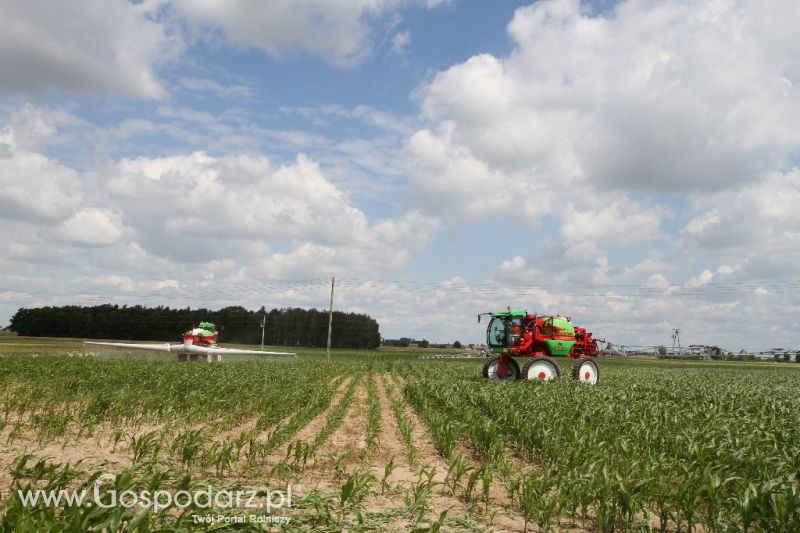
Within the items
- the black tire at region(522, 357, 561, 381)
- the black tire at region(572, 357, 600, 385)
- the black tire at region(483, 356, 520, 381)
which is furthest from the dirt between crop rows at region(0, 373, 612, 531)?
the black tire at region(572, 357, 600, 385)

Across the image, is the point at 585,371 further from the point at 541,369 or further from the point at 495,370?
the point at 495,370

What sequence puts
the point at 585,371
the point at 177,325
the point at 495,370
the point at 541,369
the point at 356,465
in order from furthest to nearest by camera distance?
the point at 177,325
the point at 495,370
the point at 585,371
the point at 541,369
the point at 356,465

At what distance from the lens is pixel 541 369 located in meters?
19.6

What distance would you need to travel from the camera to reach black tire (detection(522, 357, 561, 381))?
63.6ft

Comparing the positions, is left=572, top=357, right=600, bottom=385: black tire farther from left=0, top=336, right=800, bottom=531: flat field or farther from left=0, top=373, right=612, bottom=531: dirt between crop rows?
left=0, top=373, right=612, bottom=531: dirt between crop rows

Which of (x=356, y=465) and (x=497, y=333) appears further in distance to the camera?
(x=497, y=333)

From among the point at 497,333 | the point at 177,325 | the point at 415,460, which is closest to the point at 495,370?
the point at 497,333

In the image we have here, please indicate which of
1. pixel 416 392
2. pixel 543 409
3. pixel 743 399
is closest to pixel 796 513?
pixel 543 409

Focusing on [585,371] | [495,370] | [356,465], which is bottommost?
[356,465]

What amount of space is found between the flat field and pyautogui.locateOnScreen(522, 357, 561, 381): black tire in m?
3.42

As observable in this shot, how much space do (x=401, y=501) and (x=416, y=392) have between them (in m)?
10.2

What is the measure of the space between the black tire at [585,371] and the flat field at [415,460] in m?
4.37

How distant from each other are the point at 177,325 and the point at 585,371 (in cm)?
9190

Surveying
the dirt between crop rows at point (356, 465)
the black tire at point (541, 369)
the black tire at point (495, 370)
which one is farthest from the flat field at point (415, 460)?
the black tire at point (495, 370)
